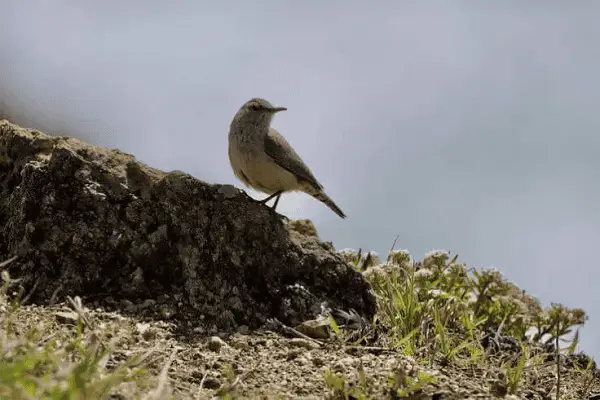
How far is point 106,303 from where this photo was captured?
5.25 meters

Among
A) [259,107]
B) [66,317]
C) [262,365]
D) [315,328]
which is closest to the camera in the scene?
[262,365]

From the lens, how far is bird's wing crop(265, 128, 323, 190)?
6.92 metres

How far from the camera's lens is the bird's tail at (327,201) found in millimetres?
7398

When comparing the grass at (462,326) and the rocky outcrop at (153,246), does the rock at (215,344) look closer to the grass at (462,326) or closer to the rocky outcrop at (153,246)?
the rocky outcrop at (153,246)

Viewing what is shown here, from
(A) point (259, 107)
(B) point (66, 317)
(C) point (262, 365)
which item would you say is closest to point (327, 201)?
(A) point (259, 107)

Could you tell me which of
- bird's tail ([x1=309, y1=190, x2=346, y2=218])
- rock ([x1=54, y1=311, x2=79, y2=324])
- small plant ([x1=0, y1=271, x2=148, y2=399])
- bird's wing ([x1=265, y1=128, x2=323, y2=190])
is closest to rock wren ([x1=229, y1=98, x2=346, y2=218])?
bird's wing ([x1=265, y1=128, x2=323, y2=190])

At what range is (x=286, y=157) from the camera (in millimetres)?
6969

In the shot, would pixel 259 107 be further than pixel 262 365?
Yes

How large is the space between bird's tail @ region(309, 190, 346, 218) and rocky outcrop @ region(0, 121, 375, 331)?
159 centimetres

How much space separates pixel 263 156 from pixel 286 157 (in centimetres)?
25

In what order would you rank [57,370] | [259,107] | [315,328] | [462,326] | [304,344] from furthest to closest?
[259,107] < [462,326] < [315,328] < [304,344] < [57,370]

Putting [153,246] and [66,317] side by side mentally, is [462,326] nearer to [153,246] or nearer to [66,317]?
[153,246]

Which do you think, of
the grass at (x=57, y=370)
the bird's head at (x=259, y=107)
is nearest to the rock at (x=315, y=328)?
the grass at (x=57, y=370)

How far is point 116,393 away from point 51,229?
2.25 metres
